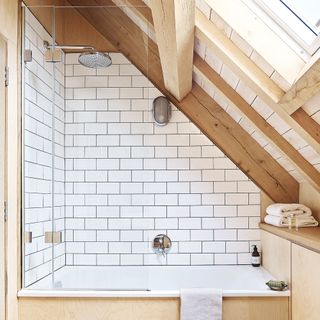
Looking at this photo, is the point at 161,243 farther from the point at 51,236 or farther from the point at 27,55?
the point at 27,55

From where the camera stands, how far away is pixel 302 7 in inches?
78.0

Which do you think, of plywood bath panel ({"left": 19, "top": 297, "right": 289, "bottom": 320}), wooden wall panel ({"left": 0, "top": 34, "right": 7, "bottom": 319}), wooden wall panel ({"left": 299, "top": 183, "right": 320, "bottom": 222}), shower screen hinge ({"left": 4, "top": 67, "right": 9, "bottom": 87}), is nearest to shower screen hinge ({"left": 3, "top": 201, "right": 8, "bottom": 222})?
wooden wall panel ({"left": 0, "top": 34, "right": 7, "bottom": 319})

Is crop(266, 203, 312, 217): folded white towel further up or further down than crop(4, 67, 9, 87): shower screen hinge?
further down

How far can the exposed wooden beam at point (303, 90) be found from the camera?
1.77 meters

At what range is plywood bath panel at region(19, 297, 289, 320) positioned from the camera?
9.59 feet

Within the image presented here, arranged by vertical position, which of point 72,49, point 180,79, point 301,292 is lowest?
point 301,292

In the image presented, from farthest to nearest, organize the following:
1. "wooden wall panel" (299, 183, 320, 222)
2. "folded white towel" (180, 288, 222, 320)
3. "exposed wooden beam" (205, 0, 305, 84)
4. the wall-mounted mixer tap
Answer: the wall-mounted mixer tap
"wooden wall panel" (299, 183, 320, 222)
"folded white towel" (180, 288, 222, 320)
"exposed wooden beam" (205, 0, 305, 84)

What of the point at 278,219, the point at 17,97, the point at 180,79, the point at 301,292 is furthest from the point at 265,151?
the point at 17,97

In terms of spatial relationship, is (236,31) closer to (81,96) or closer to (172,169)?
(81,96)

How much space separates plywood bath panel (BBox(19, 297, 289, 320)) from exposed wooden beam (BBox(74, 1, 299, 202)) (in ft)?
3.44

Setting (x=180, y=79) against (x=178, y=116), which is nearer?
(x=180, y=79)

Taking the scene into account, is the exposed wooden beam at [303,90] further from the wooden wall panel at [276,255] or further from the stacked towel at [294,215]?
the stacked towel at [294,215]

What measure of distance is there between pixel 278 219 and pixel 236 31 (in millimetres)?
1681

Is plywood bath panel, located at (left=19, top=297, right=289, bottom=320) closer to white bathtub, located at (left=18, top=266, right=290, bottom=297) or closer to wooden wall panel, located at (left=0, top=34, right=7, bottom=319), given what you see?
white bathtub, located at (left=18, top=266, right=290, bottom=297)
